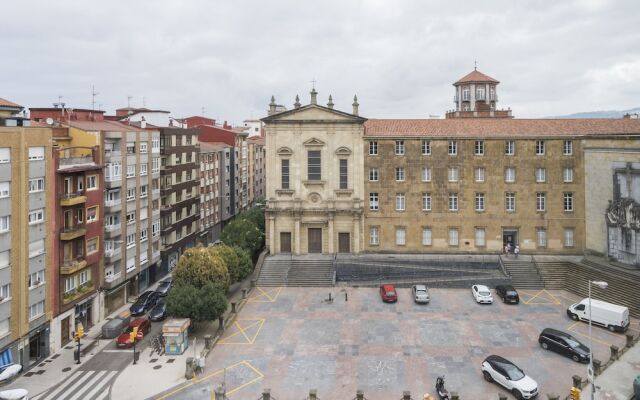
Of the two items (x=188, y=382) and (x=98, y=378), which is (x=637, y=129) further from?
(x=98, y=378)

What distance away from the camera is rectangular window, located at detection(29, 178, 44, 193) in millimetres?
35656

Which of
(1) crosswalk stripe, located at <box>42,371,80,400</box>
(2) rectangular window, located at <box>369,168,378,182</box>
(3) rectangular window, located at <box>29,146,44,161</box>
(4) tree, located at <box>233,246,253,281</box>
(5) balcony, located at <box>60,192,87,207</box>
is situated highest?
(3) rectangular window, located at <box>29,146,44,161</box>

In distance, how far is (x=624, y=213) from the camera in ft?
157

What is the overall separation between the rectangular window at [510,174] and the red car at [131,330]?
39910 millimetres

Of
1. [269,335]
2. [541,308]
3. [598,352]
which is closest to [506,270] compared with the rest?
[541,308]

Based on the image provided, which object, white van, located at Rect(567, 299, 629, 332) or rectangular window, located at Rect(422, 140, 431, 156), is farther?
rectangular window, located at Rect(422, 140, 431, 156)

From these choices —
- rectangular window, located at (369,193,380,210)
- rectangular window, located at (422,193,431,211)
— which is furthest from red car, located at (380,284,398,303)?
rectangular window, located at (422,193,431,211)

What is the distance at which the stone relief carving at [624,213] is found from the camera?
46.6m

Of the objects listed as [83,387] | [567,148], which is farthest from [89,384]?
[567,148]

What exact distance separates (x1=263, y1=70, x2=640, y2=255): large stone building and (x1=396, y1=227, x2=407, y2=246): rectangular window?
0.11 meters

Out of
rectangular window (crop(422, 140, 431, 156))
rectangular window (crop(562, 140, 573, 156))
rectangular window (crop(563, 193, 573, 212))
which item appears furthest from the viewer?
rectangular window (crop(422, 140, 431, 156))

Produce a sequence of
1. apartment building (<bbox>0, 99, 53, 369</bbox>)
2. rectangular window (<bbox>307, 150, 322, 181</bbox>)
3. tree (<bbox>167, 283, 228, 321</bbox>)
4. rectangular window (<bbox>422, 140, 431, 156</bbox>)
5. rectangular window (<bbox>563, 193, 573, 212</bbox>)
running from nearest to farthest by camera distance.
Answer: apartment building (<bbox>0, 99, 53, 369</bbox>), tree (<bbox>167, 283, 228, 321</bbox>), rectangular window (<bbox>563, 193, 573, 212</bbox>), rectangular window (<bbox>422, 140, 431, 156</bbox>), rectangular window (<bbox>307, 150, 322, 181</bbox>)

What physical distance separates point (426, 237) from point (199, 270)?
26.7 meters

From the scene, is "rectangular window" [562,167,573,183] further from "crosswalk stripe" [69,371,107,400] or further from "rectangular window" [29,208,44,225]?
"rectangular window" [29,208,44,225]
